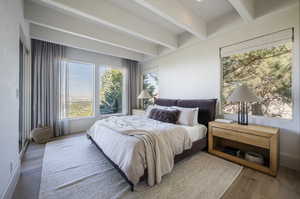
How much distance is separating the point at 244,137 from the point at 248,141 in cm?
8

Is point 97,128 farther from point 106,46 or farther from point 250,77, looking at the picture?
point 250,77

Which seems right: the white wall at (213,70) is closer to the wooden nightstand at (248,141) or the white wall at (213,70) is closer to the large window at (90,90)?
the wooden nightstand at (248,141)

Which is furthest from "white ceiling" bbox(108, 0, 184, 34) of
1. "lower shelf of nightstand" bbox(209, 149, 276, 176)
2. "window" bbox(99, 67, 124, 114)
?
"lower shelf of nightstand" bbox(209, 149, 276, 176)

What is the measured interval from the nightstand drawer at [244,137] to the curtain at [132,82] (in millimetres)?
3575

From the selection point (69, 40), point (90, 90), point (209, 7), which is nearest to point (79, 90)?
point (90, 90)

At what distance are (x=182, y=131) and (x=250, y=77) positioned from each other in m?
1.91

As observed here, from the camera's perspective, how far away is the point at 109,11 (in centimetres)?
253

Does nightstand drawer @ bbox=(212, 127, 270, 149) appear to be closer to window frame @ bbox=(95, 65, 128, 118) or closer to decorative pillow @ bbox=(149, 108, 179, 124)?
decorative pillow @ bbox=(149, 108, 179, 124)

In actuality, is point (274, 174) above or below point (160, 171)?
below

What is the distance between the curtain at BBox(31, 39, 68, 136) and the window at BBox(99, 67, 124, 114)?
4.25ft

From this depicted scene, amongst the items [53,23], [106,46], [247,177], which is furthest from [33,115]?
[247,177]

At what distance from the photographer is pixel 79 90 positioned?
4.40 metres

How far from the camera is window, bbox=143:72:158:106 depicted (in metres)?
5.08

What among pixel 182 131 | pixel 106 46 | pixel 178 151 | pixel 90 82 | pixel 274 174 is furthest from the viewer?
pixel 90 82
